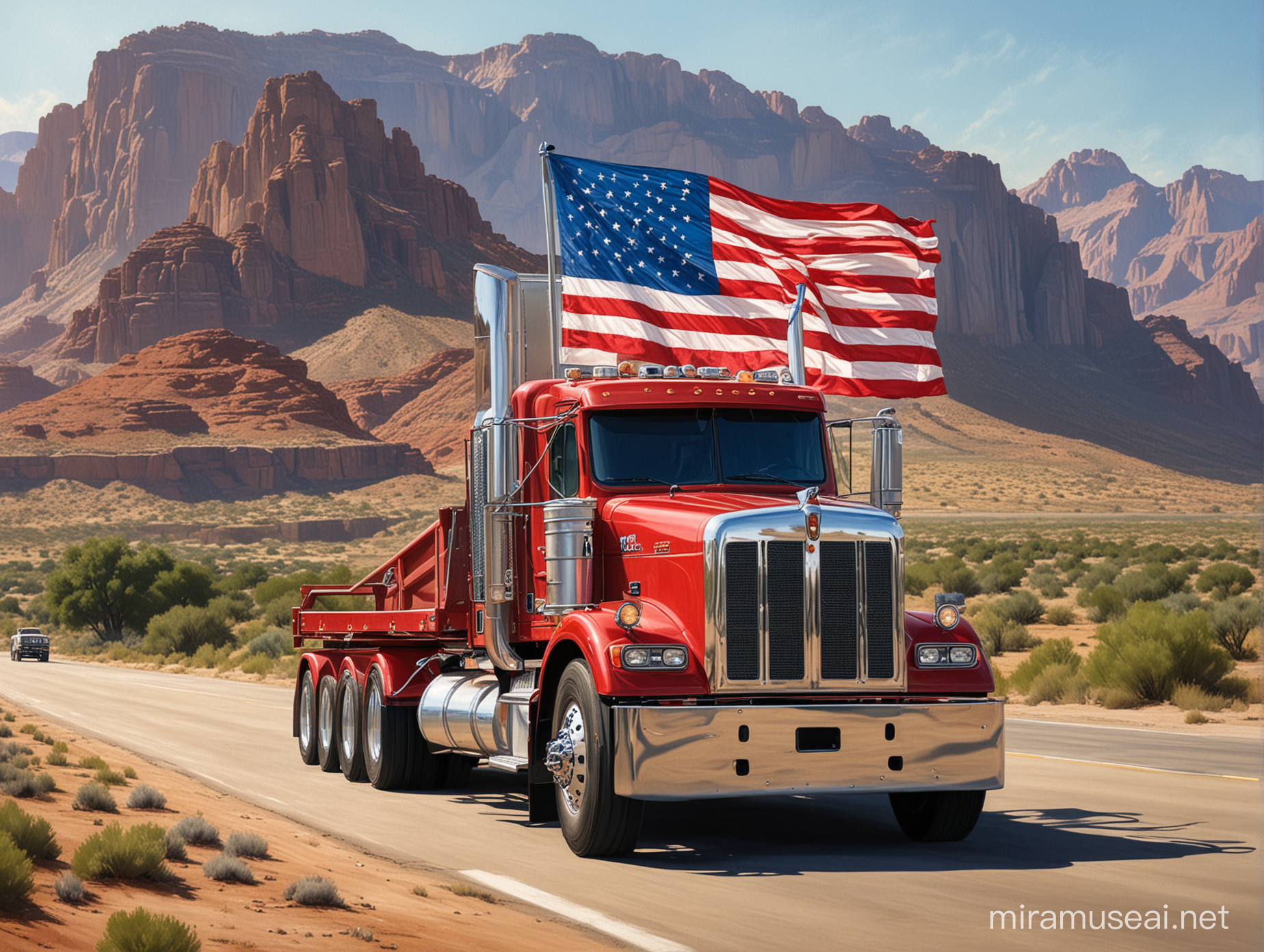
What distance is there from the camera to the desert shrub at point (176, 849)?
10.0m

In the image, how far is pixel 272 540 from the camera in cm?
11169

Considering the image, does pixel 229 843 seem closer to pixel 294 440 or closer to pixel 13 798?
pixel 13 798

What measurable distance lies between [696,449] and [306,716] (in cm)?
819

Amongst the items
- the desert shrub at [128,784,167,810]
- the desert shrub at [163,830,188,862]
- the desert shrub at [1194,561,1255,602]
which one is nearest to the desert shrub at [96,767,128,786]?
the desert shrub at [128,784,167,810]

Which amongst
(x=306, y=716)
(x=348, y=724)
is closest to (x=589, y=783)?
(x=348, y=724)

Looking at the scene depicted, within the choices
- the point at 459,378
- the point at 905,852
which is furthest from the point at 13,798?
the point at 459,378

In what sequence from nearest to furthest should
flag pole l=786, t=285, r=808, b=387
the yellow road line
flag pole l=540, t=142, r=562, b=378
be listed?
flag pole l=540, t=142, r=562, b=378 → flag pole l=786, t=285, r=808, b=387 → the yellow road line

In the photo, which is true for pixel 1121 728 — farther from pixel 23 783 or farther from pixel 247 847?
pixel 23 783

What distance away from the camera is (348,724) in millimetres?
16297

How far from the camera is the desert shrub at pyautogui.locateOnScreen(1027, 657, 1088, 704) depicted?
25250 millimetres

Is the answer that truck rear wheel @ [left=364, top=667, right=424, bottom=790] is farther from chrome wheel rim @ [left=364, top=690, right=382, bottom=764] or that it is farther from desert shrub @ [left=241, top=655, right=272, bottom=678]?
desert shrub @ [left=241, top=655, right=272, bottom=678]

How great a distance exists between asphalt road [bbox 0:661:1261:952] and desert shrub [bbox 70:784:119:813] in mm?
1584

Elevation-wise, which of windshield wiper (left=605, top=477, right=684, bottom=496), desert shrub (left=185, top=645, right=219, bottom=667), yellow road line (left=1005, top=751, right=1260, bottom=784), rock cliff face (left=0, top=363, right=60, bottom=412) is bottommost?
desert shrub (left=185, top=645, right=219, bottom=667)

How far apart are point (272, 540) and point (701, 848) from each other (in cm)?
10408
